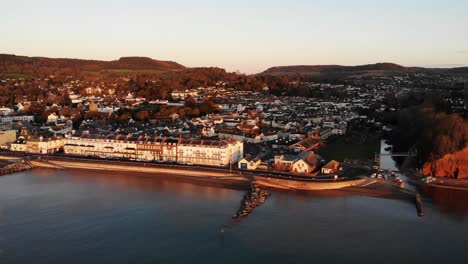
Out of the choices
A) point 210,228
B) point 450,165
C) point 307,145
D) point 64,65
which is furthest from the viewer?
point 64,65

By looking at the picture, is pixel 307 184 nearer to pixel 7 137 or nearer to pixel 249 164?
pixel 249 164

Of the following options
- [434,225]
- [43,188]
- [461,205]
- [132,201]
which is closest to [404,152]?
[461,205]

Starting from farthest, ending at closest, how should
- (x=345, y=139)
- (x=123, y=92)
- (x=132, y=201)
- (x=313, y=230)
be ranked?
(x=123, y=92) → (x=345, y=139) → (x=132, y=201) → (x=313, y=230)

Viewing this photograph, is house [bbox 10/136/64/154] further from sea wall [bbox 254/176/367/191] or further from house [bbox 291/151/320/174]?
house [bbox 291/151/320/174]

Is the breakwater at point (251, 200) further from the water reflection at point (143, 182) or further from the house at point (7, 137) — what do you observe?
the house at point (7, 137)

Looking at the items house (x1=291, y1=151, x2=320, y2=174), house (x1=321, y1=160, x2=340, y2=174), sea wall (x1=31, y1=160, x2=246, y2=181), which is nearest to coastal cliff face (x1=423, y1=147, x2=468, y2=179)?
house (x1=321, y1=160, x2=340, y2=174)

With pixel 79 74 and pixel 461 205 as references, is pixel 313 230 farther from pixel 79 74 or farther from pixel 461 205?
pixel 79 74

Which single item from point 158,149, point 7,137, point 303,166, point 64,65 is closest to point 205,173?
point 158,149
